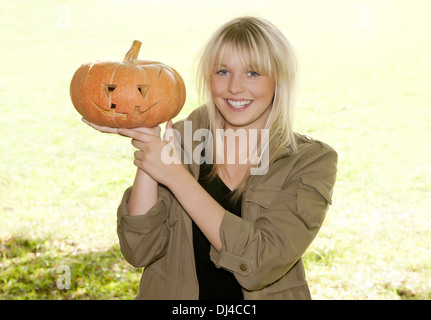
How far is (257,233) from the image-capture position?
1.82 meters

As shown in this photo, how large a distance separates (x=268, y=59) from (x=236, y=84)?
0.14 metres

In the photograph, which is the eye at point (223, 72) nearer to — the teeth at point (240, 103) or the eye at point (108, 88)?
the teeth at point (240, 103)

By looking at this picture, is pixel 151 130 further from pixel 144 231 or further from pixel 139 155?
pixel 144 231

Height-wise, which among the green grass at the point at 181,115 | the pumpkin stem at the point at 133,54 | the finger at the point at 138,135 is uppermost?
the pumpkin stem at the point at 133,54

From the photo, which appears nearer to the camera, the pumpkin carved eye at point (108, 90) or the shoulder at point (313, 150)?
the pumpkin carved eye at point (108, 90)

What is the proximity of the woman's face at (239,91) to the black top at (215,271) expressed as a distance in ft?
0.83

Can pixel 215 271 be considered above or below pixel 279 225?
below

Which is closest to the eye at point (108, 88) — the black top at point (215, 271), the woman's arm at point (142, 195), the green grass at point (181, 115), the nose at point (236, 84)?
the woman's arm at point (142, 195)

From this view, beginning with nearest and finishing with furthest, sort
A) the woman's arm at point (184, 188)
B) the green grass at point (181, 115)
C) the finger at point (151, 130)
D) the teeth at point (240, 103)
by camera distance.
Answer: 1. the woman's arm at point (184, 188)
2. the finger at point (151, 130)
3. the teeth at point (240, 103)
4. the green grass at point (181, 115)

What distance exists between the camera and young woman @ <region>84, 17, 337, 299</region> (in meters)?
1.80

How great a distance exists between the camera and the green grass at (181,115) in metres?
4.58

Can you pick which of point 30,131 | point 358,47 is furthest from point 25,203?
point 358,47

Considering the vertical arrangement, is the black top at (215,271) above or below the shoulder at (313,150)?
below

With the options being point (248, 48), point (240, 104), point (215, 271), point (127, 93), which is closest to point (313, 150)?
point (240, 104)
